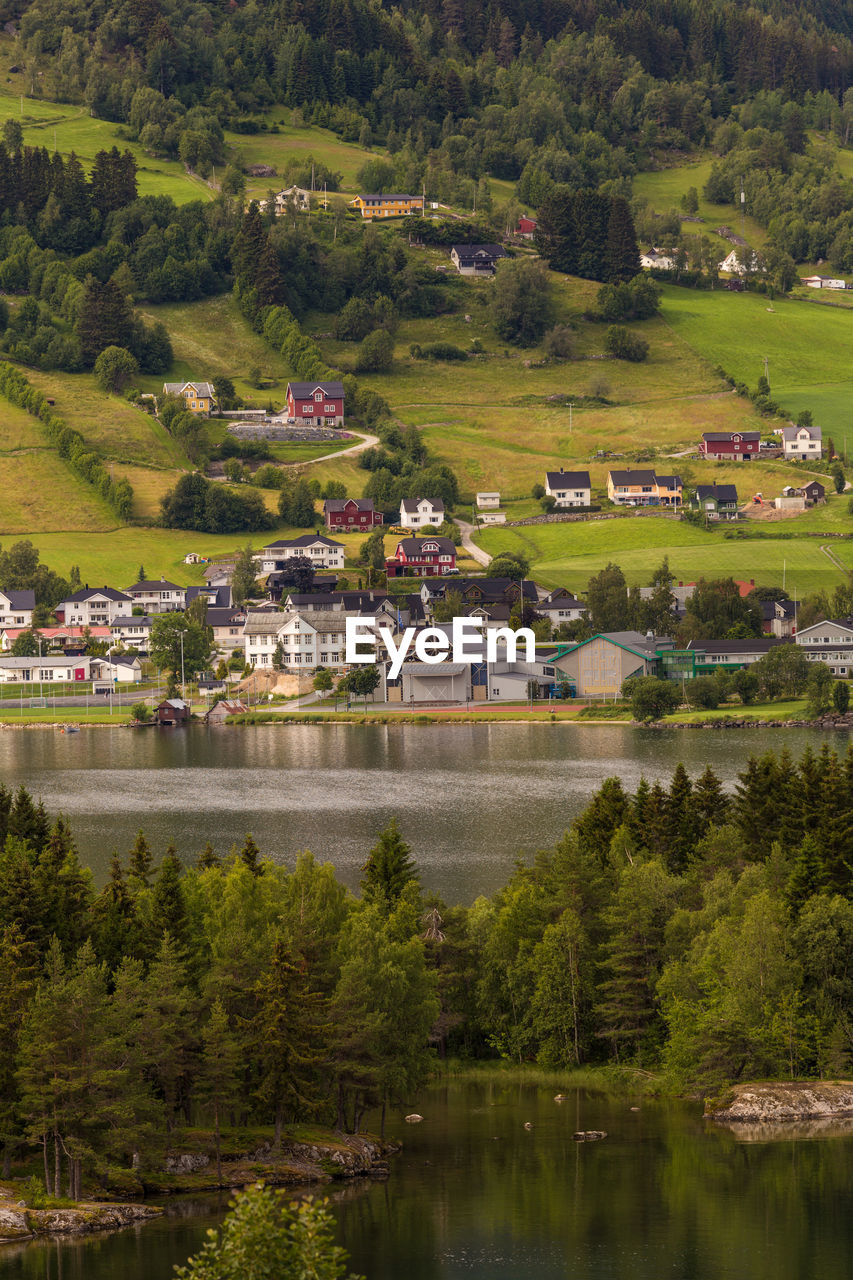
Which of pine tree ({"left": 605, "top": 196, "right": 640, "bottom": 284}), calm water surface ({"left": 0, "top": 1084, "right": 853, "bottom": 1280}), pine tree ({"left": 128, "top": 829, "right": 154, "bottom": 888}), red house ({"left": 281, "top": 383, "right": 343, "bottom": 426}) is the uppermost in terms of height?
pine tree ({"left": 605, "top": 196, "right": 640, "bottom": 284})

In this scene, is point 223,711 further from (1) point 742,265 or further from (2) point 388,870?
(1) point 742,265

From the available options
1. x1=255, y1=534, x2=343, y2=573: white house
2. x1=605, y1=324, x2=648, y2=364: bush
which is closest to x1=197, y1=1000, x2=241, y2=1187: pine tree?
x1=255, y1=534, x2=343, y2=573: white house

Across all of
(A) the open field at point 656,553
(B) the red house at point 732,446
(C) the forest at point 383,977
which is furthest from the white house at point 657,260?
(C) the forest at point 383,977

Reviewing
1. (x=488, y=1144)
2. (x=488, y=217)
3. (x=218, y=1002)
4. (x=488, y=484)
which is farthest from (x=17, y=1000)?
(x=488, y=217)

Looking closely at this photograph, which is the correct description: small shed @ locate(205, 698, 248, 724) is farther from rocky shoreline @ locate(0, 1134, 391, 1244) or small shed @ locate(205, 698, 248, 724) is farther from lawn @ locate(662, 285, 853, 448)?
rocky shoreline @ locate(0, 1134, 391, 1244)

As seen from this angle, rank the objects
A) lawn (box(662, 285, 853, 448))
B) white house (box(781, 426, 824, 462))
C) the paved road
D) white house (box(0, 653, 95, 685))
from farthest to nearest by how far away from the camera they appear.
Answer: lawn (box(662, 285, 853, 448))
white house (box(781, 426, 824, 462))
the paved road
white house (box(0, 653, 95, 685))

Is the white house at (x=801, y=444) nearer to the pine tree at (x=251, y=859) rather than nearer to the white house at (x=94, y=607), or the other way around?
the white house at (x=94, y=607)

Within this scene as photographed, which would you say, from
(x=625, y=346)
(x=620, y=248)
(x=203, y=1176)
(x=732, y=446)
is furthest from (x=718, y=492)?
(x=203, y=1176)
